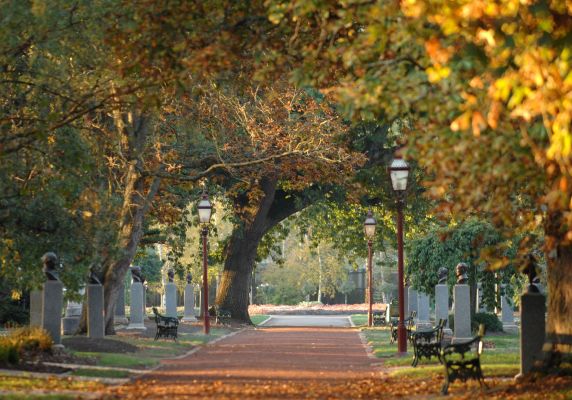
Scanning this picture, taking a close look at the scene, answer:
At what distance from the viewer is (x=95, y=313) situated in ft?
96.5

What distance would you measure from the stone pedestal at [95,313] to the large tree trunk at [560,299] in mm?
13570

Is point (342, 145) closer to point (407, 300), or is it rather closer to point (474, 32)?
point (407, 300)

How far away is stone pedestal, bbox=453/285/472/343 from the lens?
28.9m

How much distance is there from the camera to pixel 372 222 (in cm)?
4791

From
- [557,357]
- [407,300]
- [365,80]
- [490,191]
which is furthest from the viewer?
[407,300]

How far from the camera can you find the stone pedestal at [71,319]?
34.7 meters

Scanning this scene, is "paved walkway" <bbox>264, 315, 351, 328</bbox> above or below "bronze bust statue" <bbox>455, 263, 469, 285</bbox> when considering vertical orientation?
below

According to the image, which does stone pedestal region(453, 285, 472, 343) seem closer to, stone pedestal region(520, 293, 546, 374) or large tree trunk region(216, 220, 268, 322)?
stone pedestal region(520, 293, 546, 374)

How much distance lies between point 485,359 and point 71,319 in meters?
14.4

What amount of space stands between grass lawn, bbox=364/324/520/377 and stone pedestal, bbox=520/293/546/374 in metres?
1.05

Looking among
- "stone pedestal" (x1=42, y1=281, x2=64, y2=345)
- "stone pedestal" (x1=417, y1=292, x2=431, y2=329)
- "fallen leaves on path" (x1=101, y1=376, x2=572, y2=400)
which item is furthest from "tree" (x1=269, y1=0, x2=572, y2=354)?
"stone pedestal" (x1=417, y1=292, x2=431, y2=329)

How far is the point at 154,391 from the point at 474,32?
29.2 feet

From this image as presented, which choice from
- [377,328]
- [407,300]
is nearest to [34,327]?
[377,328]

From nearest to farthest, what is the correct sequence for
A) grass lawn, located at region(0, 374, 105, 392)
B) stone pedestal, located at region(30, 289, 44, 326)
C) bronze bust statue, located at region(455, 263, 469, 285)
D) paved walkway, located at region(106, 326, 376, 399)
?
grass lawn, located at region(0, 374, 105, 392), paved walkway, located at region(106, 326, 376, 399), stone pedestal, located at region(30, 289, 44, 326), bronze bust statue, located at region(455, 263, 469, 285)
